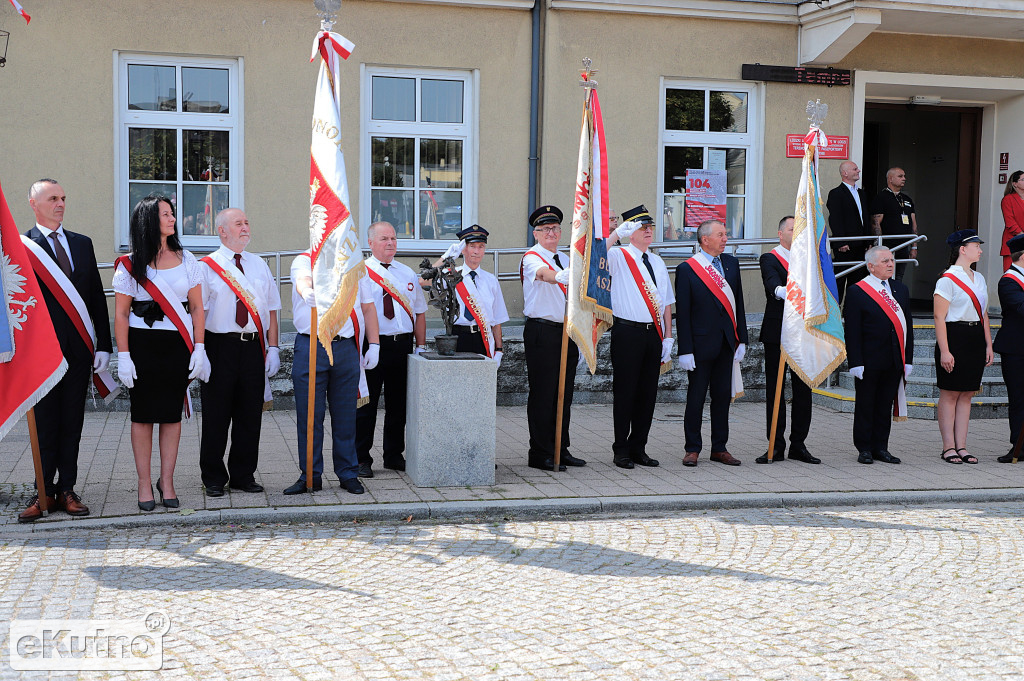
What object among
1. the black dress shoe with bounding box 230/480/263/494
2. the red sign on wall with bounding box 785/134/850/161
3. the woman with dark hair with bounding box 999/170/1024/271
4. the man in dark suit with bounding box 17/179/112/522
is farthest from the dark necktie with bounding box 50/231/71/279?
the woman with dark hair with bounding box 999/170/1024/271

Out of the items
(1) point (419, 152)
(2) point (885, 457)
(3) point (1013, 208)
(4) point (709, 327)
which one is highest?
(1) point (419, 152)

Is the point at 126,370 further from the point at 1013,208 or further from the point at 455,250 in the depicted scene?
the point at 1013,208

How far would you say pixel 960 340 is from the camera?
881 cm

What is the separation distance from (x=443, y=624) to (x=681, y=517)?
261 centimetres

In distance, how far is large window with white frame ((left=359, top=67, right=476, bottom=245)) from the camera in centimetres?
1234

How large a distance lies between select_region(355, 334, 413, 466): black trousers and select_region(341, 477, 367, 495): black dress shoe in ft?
1.73

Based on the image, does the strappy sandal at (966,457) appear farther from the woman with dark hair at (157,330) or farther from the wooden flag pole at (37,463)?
the wooden flag pole at (37,463)

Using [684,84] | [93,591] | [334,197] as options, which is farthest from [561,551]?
[684,84]

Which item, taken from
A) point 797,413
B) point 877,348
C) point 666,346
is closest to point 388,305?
point 666,346

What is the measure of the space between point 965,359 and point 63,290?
22.6ft

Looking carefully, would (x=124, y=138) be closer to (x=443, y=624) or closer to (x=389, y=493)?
(x=389, y=493)

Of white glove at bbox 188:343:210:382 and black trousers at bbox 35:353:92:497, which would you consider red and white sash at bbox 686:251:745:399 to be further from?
black trousers at bbox 35:353:92:497

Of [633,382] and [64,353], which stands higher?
[64,353]

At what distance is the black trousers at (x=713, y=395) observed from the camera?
8430 millimetres
